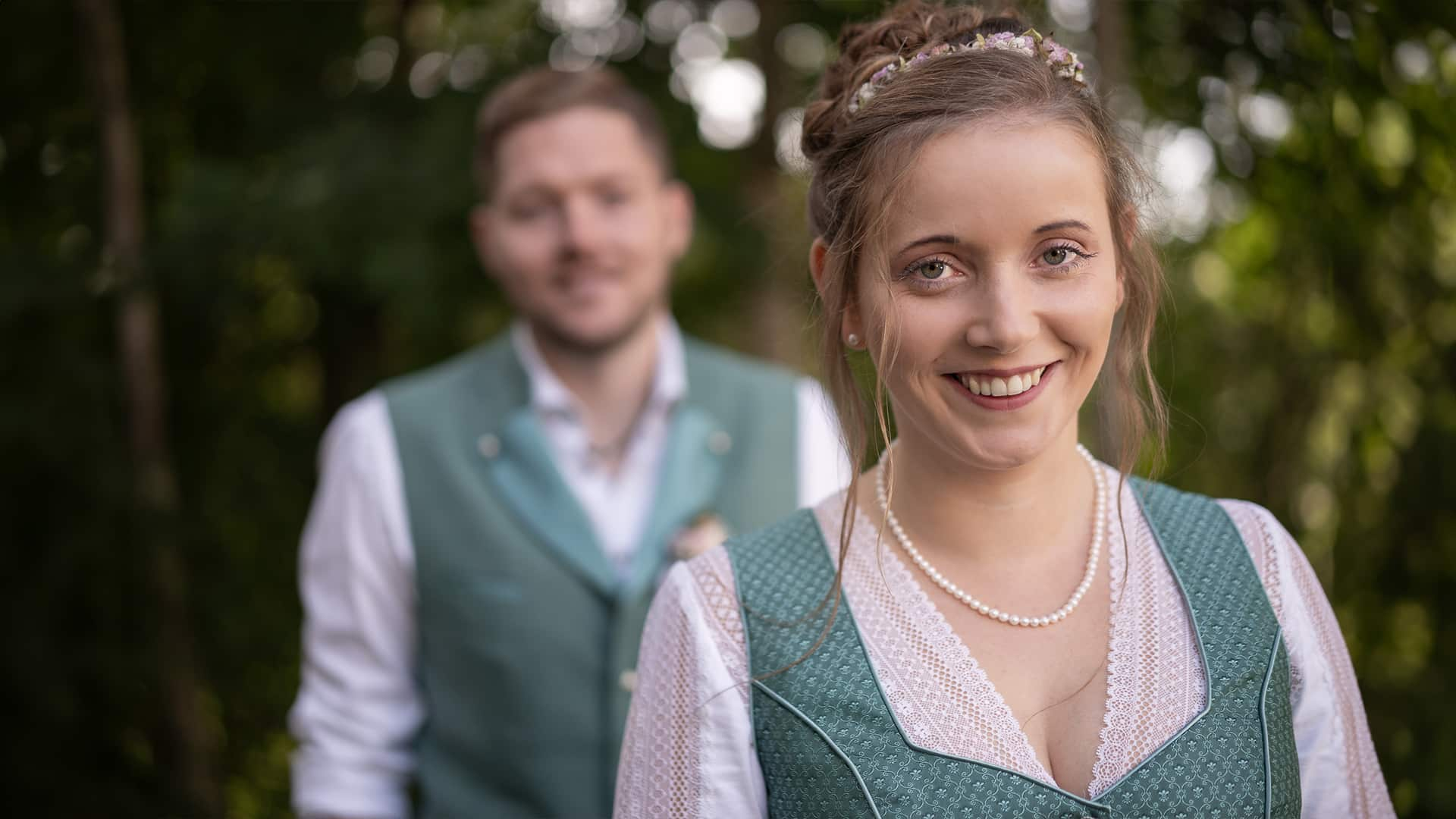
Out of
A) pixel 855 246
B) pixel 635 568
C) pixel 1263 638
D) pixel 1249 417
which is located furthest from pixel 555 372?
pixel 1249 417

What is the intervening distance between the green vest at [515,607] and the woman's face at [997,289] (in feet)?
4.18

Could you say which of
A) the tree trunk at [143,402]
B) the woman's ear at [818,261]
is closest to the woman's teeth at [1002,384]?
the woman's ear at [818,261]

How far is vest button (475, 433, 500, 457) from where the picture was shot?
2.52 meters

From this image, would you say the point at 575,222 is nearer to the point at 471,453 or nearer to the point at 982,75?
the point at 471,453

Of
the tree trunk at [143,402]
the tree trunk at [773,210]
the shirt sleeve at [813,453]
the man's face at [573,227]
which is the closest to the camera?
the man's face at [573,227]

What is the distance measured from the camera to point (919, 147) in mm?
1204

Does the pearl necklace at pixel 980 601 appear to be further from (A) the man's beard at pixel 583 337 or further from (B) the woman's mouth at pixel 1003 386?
(A) the man's beard at pixel 583 337

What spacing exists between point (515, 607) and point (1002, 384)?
1.40 metres

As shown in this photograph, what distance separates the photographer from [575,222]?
249cm

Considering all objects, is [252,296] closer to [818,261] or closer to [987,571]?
[818,261]

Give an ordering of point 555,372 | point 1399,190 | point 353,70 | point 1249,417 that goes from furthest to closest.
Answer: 1. point 1249,417
2. point 353,70
3. point 555,372
4. point 1399,190

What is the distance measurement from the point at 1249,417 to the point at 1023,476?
2.89 metres

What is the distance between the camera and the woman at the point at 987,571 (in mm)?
1195

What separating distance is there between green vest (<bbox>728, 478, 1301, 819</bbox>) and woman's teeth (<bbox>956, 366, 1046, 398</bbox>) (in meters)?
0.27
